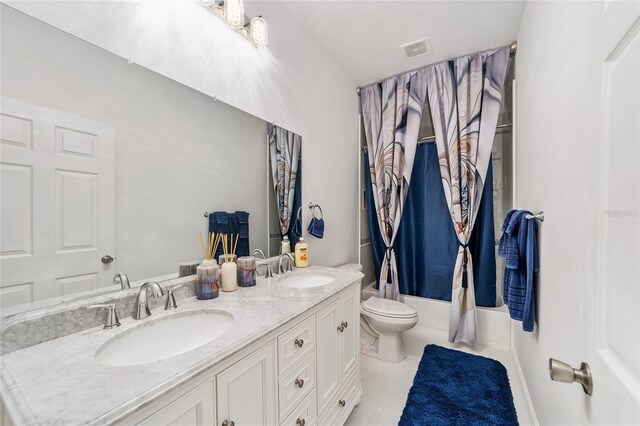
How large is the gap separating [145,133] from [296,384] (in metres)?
1.19

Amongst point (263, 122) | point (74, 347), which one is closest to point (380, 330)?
point (263, 122)

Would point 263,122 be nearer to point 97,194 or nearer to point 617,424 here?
point 97,194

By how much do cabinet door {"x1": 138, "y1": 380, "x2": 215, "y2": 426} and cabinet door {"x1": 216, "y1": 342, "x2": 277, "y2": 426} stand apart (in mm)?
30

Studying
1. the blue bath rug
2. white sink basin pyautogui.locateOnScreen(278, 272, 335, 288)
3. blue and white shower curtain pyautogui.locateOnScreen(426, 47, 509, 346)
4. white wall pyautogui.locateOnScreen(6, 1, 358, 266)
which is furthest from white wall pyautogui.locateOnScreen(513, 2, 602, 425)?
white wall pyautogui.locateOnScreen(6, 1, 358, 266)

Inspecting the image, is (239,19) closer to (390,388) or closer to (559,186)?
(559,186)

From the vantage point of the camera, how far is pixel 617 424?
17.1 inches

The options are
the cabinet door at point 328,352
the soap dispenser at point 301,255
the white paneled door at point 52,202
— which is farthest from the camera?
the soap dispenser at point 301,255

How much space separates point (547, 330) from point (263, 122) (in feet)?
6.04

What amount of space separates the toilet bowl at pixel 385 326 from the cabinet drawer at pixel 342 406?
56cm

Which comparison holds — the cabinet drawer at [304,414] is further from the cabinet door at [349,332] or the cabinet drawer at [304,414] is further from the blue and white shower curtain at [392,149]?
the blue and white shower curtain at [392,149]

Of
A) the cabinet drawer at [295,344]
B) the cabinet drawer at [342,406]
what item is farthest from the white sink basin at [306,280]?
the cabinet drawer at [342,406]

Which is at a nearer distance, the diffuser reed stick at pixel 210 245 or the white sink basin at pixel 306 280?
the diffuser reed stick at pixel 210 245

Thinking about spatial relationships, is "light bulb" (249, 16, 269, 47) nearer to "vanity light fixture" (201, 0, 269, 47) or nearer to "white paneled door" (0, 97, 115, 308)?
"vanity light fixture" (201, 0, 269, 47)

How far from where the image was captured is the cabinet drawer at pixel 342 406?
4.36 feet
